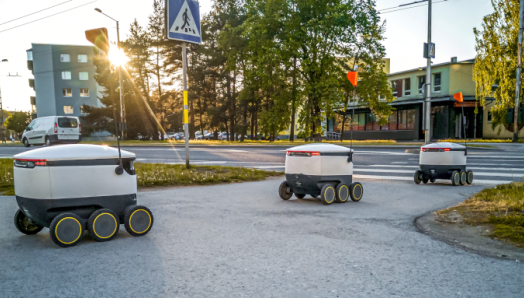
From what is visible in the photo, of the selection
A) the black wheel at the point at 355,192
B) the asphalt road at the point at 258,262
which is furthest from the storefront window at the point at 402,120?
the asphalt road at the point at 258,262

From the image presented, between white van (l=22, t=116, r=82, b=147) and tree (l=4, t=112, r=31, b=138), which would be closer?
white van (l=22, t=116, r=82, b=147)

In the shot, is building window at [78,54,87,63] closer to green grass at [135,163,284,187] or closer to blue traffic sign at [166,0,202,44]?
blue traffic sign at [166,0,202,44]

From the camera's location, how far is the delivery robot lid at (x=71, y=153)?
4039mm

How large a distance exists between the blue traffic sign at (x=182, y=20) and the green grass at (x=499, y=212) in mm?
8433

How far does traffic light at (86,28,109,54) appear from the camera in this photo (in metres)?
4.20

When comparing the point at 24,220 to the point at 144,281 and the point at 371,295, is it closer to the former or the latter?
the point at 144,281

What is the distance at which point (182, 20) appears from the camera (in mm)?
11406

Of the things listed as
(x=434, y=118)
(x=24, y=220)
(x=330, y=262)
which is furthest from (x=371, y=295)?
(x=434, y=118)

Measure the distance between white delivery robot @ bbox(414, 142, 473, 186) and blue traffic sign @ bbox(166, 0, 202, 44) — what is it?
7.10 metres

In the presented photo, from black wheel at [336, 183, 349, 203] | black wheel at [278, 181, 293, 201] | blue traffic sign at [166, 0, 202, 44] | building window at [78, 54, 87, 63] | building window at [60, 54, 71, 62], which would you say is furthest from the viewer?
building window at [78, 54, 87, 63]

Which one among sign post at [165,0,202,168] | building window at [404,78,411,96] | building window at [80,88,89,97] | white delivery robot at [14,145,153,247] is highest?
building window at [80,88,89,97]

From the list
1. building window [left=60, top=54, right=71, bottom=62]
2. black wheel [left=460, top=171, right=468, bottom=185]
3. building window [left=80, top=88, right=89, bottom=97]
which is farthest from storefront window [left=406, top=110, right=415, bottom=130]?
building window [left=60, top=54, right=71, bottom=62]

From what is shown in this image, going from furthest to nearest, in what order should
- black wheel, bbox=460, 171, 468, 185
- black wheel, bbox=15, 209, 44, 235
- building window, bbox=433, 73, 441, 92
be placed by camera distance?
building window, bbox=433, 73, 441, 92 → black wheel, bbox=460, 171, 468, 185 → black wheel, bbox=15, 209, 44, 235

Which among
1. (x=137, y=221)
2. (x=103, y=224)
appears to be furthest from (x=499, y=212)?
(x=103, y=224)
